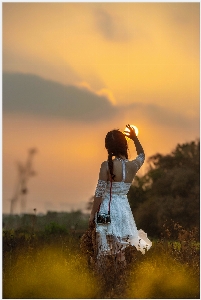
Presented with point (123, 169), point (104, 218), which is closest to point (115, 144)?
point (123, 169)

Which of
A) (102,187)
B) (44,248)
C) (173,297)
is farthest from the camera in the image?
(44,248)

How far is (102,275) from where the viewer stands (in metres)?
6.04

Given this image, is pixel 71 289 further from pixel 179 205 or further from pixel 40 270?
pixel 179 205

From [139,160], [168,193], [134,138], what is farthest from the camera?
[168,193]

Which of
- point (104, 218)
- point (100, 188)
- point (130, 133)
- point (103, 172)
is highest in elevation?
point (130, 133)

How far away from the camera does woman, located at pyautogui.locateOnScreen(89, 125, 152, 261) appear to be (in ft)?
19.8

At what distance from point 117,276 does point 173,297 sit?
36.3 inches

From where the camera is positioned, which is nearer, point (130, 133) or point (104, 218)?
point (104, 218)

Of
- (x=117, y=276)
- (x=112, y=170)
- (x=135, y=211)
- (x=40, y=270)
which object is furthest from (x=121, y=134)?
(x=135, y=211)

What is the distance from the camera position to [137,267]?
6793 millimetres

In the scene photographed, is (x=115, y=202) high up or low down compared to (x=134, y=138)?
down

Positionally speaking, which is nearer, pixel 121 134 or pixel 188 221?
pixel 121 134

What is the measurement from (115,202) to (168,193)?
8994 millimetres

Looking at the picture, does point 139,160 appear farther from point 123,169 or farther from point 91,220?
point 91,220
